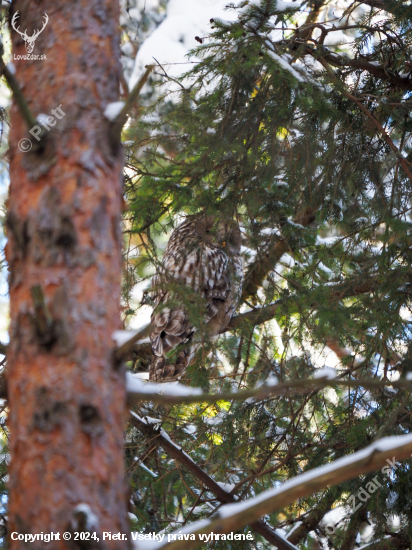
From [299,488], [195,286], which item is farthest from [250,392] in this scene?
[195,286]

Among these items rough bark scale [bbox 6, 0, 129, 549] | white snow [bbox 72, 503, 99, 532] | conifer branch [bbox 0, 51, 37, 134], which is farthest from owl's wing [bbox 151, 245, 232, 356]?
white snow [bbox 72, 503, 99, 532]

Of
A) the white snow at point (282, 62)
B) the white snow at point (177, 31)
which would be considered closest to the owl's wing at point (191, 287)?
the white snow at point (177, 31)

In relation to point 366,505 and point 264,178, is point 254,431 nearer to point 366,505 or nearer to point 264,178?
point 366,505

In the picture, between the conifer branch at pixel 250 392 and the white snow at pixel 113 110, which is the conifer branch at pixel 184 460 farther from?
the white snow at pixel 113 110

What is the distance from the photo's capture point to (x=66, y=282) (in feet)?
5.67

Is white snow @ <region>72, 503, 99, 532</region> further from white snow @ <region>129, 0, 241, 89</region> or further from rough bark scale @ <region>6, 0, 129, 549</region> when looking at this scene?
white snow @ <region>129, 0, 241, 89</region>

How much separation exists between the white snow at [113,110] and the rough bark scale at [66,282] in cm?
2

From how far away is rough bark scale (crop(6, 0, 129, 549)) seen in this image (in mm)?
1525

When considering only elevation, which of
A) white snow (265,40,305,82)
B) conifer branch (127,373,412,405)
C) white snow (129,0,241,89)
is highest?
white snow (129,0,241,89)

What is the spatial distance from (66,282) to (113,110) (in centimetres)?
63

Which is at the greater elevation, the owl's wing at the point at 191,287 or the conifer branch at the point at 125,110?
the owl's wing at the point at 191,287

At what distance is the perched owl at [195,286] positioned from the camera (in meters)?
4.80

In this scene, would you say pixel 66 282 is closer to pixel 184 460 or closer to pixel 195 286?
pixel 184 460

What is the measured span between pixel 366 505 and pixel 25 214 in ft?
9.32
